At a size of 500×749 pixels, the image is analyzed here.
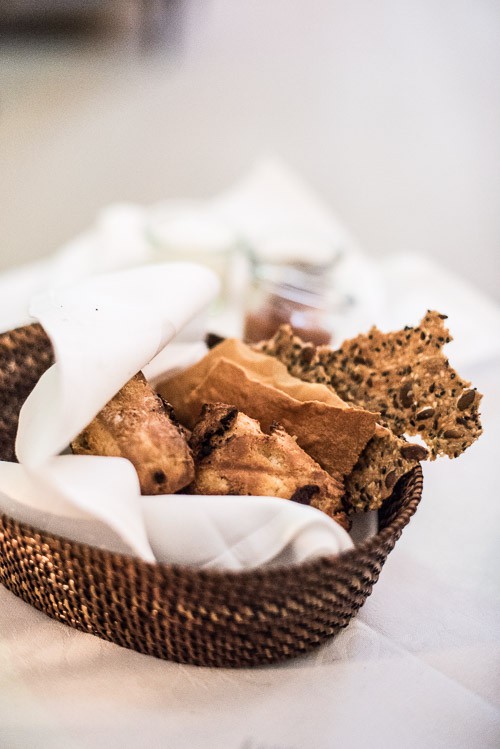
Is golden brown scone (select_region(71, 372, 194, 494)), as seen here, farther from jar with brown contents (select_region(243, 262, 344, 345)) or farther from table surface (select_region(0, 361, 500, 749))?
jar with brown contents (select_region(243, 262, 344, 345))

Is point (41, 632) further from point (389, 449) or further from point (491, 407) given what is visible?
point (491, 407)

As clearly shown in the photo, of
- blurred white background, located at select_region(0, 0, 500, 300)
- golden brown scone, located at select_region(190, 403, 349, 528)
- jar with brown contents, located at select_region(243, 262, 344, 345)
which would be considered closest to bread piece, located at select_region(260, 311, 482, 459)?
golden brown scone, located at select_region(190, 403, 349, 528)

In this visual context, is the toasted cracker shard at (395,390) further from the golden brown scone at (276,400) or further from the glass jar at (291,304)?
the glass jar at (291,304)

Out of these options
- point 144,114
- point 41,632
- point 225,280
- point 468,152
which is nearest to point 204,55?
point 144,114

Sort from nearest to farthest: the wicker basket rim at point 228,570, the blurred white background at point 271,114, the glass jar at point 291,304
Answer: the wicker basket rim at point 228,570, the glass jar at point 291,304, the blurred white background at point 271,114

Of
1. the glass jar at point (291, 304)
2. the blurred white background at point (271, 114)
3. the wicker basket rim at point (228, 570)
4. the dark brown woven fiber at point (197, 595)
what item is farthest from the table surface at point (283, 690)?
the blurred white background at point (271, 114)

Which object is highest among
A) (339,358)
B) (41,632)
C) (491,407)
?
(339,358)

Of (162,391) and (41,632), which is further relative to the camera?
(162,391)
